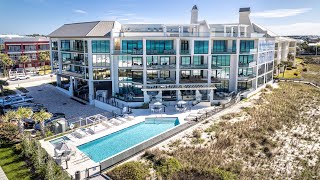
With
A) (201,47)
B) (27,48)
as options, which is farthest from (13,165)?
(27,48)

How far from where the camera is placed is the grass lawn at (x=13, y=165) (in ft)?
62.0

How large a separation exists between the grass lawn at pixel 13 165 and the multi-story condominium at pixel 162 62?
16578mm

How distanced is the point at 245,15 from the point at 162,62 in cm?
2113

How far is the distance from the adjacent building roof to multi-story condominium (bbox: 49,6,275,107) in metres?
0.15

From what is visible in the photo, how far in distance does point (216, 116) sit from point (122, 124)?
11.6 m

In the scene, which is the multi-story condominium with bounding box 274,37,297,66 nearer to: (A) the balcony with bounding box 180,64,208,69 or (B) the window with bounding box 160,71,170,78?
(A) the balcony with bounding box 180,64,208,69

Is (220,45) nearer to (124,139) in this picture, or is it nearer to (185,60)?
(185,60)

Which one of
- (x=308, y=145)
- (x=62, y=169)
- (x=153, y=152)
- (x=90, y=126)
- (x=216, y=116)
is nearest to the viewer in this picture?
(x=62, y=169)

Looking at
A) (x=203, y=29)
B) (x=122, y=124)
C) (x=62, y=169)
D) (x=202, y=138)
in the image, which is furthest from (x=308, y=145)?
(x=203, y=29)

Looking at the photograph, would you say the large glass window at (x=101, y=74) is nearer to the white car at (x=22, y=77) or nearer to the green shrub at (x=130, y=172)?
the green shrub at (x=130, y=172)

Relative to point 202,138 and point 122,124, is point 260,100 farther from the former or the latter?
point 122,124

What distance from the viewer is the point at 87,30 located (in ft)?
137

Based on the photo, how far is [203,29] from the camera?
43750 millimetres

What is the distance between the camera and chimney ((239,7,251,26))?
50.6 meters
